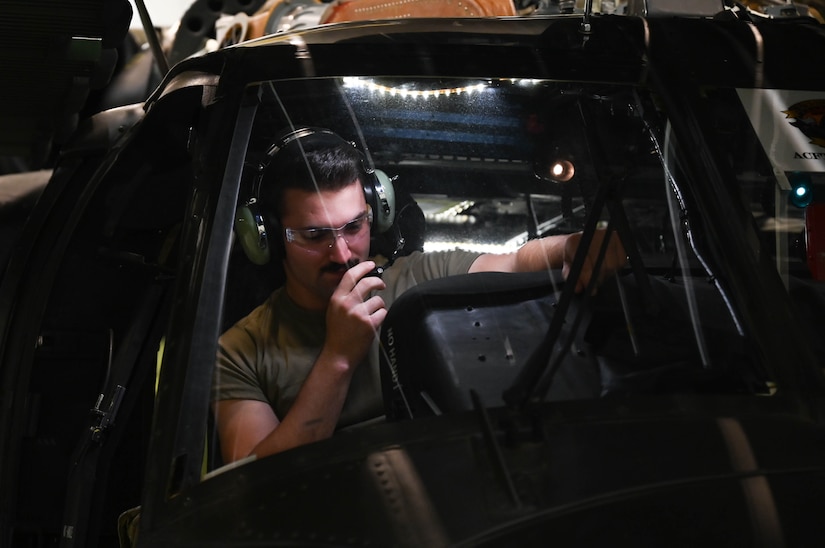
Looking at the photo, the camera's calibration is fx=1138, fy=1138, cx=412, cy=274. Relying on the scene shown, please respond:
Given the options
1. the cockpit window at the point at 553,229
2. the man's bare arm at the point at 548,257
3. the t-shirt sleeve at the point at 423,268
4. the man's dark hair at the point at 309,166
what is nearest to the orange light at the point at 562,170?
the cockpit window at the point at 553,229

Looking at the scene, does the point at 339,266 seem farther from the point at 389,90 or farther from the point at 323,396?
the point at 389,90

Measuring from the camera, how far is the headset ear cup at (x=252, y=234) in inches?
92.1

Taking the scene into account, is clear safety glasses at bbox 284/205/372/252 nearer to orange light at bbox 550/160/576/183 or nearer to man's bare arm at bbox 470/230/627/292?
man's bare arm at bbox 470/230/627/292

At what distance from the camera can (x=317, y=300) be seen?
228 centimetres

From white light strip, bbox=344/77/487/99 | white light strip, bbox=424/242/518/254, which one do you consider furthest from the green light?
white light strip, bbox=344/77/487/99

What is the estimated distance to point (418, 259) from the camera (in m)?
2.28

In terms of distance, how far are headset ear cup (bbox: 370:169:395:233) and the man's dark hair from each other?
36 mm

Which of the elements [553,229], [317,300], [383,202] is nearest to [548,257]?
[553,229]

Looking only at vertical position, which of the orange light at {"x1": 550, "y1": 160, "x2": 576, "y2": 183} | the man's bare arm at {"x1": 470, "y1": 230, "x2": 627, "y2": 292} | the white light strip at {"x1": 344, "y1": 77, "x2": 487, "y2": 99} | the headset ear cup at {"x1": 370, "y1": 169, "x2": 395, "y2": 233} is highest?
the white light strip at {"x1": 344, "y1": 77, "x2": 487, "y2": 99}

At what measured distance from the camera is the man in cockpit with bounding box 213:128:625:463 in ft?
7.04

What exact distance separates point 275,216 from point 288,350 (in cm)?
30

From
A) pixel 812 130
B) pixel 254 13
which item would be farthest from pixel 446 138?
pixel 254 13

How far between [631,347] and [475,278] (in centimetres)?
33

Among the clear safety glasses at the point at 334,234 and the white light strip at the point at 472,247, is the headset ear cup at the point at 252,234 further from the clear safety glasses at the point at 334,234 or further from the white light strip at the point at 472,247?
the white light strip at the point at 472,247
